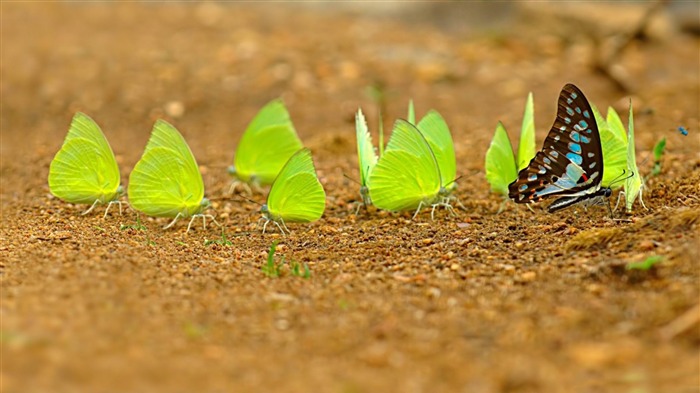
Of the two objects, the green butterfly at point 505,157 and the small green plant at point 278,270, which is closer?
the small green plant at point 278,270

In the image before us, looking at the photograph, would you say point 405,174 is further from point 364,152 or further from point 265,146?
point 265,146

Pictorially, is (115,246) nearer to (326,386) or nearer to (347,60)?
(326,386)

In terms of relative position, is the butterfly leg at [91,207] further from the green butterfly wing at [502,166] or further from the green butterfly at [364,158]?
the green butterfly wing at [502,166]

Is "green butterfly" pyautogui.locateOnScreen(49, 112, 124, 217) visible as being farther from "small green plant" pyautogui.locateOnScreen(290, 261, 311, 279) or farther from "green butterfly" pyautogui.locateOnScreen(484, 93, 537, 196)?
"green butterfly" pyautogui.locateOnScreen(484, 93, 537, 196)

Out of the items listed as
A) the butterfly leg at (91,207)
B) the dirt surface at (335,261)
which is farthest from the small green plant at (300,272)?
the butterfly leg at (91,207)

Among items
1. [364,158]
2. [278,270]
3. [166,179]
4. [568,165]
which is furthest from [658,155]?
[166,179]

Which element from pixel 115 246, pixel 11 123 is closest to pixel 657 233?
pixel 115 246
